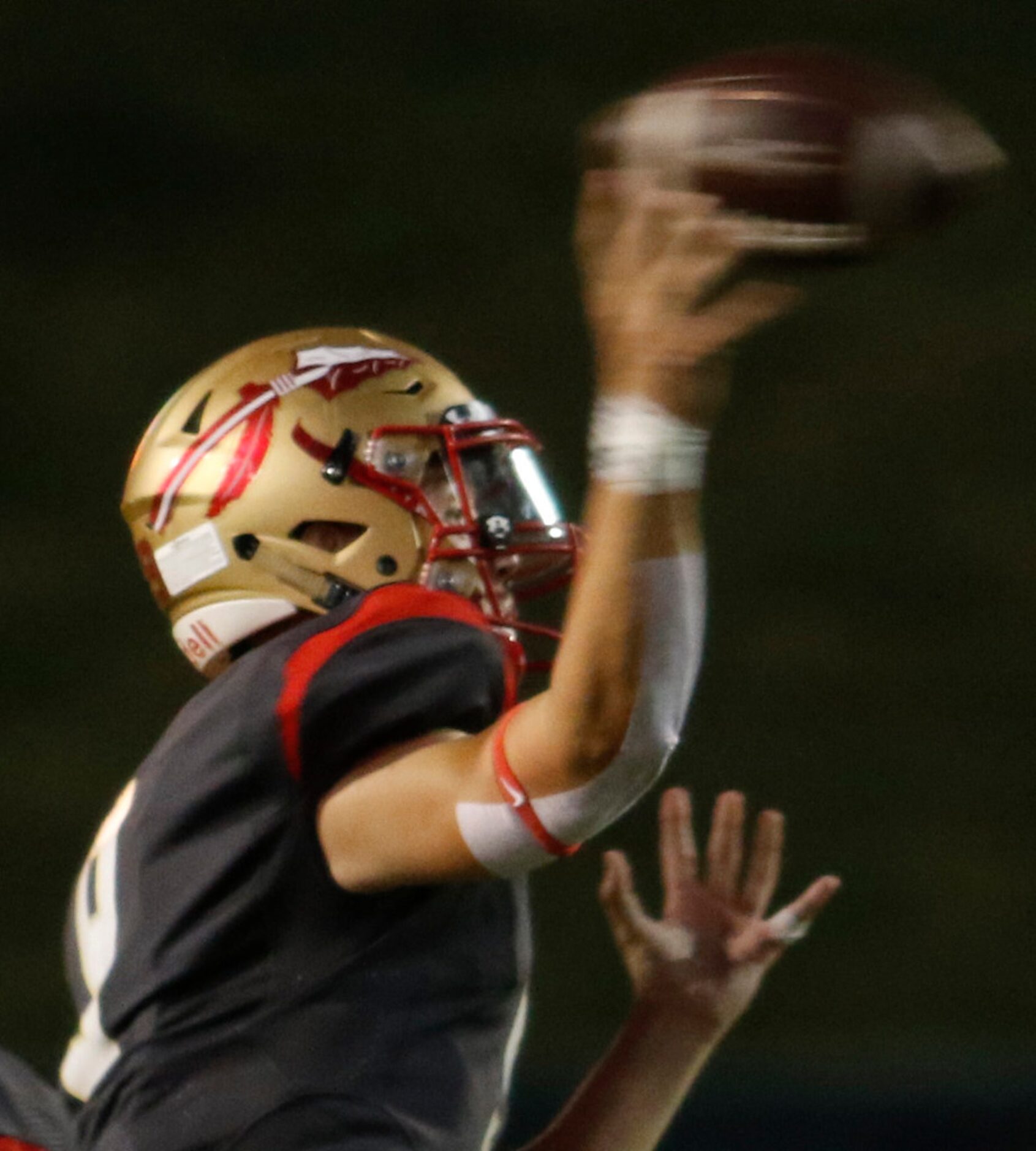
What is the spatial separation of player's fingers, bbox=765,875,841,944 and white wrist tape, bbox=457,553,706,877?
45cm

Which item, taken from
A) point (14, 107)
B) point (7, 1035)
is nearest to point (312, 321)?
point (14, 107)

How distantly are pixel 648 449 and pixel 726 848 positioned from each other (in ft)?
2.19

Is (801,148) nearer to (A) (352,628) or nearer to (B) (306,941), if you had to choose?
(A) (352,628)

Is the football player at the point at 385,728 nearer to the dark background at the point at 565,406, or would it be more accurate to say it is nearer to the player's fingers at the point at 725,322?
the player's fingers at the point at 725,322

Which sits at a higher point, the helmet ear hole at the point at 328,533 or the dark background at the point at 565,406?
the helmet ear hole at the point at 328,533

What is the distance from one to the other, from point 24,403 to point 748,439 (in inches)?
55.4

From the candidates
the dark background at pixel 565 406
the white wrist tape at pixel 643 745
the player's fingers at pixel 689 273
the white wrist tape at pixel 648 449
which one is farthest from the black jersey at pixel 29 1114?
the dark background at pixel 565 406

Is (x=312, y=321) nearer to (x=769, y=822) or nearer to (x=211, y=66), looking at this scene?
(x=211, y=66)

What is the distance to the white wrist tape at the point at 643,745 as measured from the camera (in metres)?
1.12

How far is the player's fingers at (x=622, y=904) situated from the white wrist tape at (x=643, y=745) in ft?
1.36

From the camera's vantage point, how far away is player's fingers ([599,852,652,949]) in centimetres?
165

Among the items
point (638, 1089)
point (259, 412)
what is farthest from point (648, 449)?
point (638, 1089)

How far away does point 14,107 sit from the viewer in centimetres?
376

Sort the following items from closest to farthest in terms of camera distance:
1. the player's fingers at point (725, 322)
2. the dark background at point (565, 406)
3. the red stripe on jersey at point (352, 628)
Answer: the player's fingers at point (725, 322)
the red stripe on jersey at point (352, 628)
the dark background at point (565, 406)
